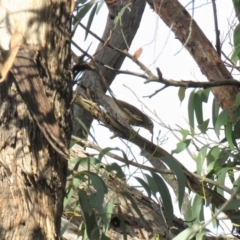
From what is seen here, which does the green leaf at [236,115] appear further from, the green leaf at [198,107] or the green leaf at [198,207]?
the green leaf at [198,207]

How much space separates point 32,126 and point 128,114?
25.3 inches

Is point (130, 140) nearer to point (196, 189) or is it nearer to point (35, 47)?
point (196, 189)

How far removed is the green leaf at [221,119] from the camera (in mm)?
1738

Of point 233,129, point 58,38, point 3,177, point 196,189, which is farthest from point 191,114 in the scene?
point 3,177

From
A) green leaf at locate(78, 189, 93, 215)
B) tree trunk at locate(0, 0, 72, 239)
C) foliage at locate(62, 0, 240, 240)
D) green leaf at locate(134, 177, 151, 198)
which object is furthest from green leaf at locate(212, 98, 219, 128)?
tree trunk at locate(0, 0, 72, 239)

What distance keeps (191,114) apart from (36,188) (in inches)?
37.5

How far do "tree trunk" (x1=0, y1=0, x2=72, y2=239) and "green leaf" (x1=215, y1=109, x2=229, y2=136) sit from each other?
79 centimetres

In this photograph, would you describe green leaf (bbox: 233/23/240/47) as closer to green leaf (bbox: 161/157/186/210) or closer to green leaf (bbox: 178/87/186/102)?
green leaf (bbox: 178/87/186/102)

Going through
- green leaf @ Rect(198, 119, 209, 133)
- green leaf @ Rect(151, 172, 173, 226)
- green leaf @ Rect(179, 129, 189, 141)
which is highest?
green leaf @ Rect(198, 119, 209, 133)

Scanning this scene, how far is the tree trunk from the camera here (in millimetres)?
941

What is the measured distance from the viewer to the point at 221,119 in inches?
69.0

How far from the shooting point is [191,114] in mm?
1842

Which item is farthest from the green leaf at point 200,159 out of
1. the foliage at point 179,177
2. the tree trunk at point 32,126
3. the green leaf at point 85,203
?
the tree trunk at point 32,126

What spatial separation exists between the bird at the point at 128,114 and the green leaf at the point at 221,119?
0.63 feet
